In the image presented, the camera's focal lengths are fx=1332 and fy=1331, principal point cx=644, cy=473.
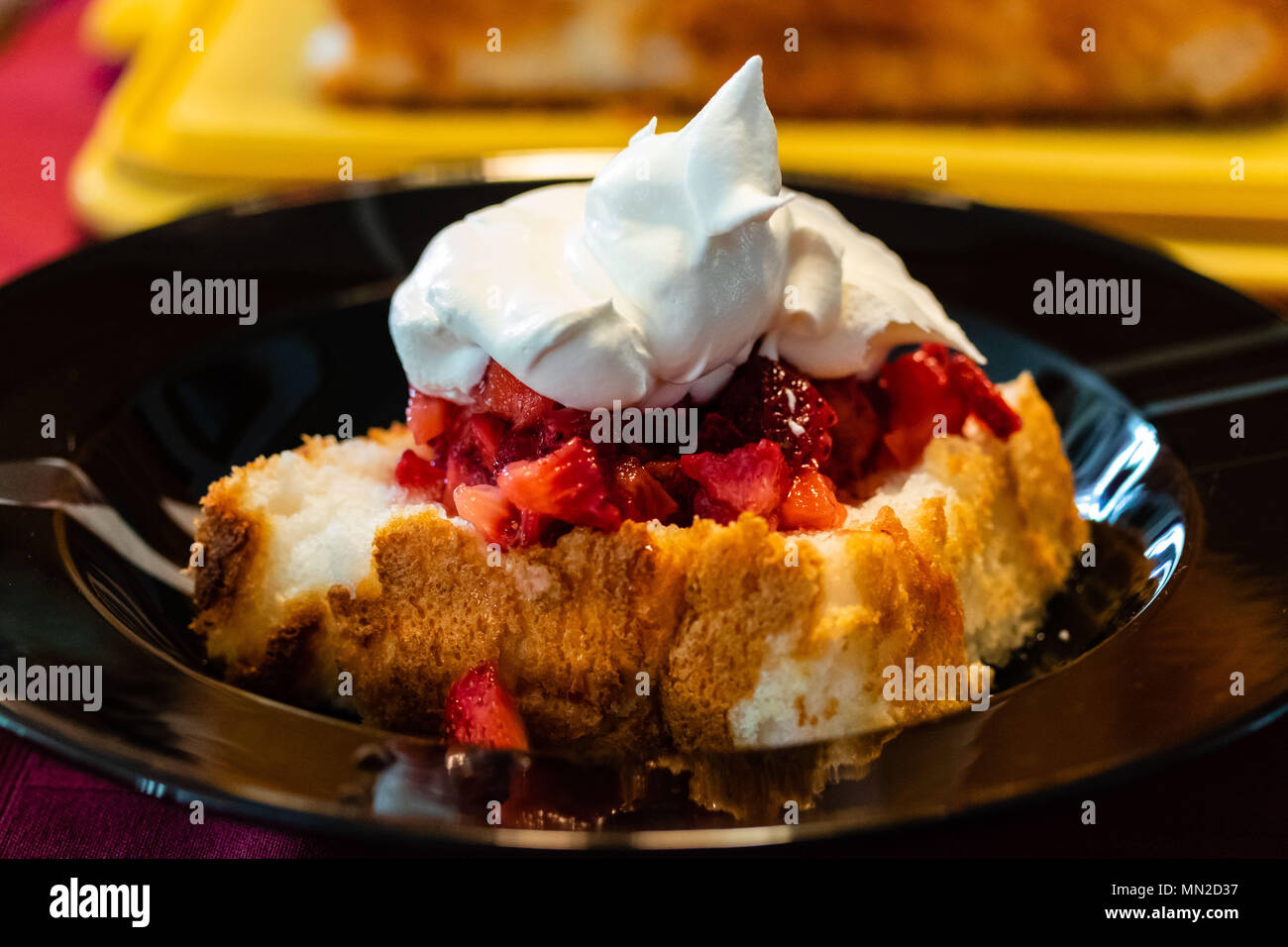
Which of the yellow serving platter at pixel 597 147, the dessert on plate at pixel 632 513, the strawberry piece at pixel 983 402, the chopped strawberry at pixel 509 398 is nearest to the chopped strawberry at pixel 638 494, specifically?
the dessert on plate at pixel 632 513

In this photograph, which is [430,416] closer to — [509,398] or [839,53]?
[509,398]

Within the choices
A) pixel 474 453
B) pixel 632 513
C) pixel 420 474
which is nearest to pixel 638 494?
pixel 632 513

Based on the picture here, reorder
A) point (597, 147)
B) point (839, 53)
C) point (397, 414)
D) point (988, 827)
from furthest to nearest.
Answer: point (839, 53) < point (597, 147) < point (397, 414) < point (988, 827)

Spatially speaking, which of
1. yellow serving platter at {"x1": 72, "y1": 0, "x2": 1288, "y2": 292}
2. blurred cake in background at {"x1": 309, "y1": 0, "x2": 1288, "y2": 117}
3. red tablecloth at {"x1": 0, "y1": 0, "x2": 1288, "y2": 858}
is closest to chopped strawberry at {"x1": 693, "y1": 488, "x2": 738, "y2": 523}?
red tablecloth at {"x1": 0, "y1": 0, "x2": 1288, "y2": 858}

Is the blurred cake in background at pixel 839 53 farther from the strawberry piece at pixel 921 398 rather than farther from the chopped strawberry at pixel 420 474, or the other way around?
the chopped strawberry at pixel 420 474

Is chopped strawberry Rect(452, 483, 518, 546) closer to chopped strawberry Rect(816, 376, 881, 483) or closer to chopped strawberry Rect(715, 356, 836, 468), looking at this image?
chopped strawberry Rect(715, 356, 836, 468)
